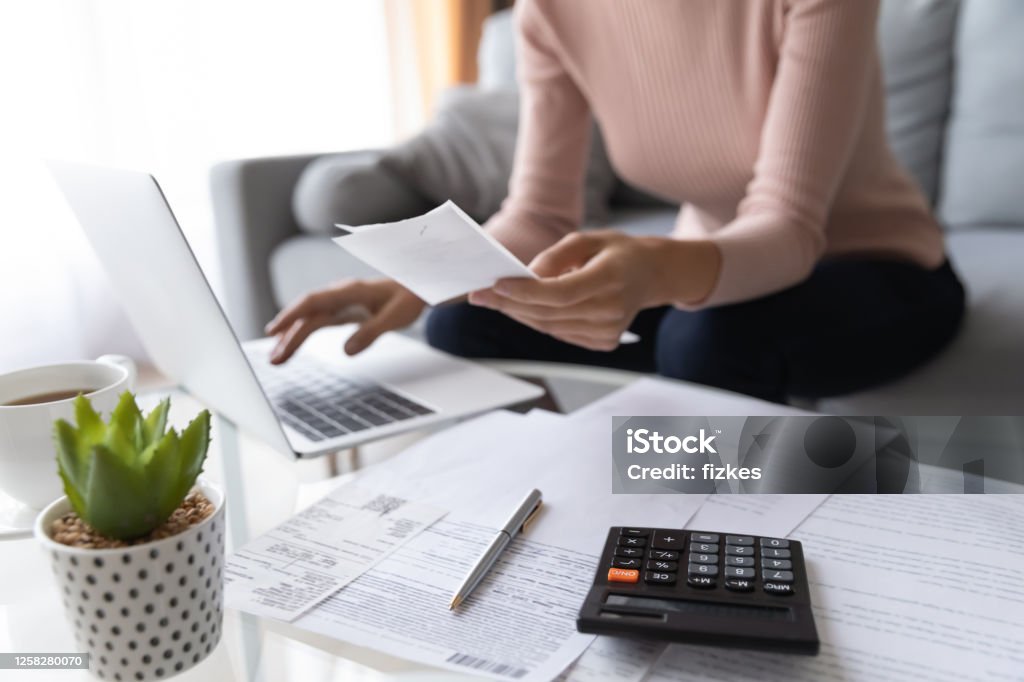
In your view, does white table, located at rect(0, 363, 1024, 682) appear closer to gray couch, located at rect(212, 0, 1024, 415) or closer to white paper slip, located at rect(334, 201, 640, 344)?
white paper slip, located at rect(334, 201, 640, 344)

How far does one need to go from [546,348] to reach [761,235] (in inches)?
11.9

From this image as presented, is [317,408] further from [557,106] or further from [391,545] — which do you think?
[557,106]

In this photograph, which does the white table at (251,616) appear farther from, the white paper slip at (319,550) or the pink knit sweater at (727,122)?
the pink knit sweater at (727,122)

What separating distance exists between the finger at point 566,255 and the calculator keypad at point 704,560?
27cm

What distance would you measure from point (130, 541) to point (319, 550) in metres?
0.14

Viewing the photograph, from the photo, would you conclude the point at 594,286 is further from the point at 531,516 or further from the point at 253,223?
the point at 253,223

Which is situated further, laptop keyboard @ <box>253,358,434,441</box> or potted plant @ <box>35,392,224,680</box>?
laptop keyboard @ <box>253,358,434,441</box>

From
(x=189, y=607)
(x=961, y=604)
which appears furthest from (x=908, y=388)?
(x=189, y=607)

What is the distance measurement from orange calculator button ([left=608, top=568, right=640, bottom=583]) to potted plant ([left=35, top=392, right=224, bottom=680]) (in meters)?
0.19

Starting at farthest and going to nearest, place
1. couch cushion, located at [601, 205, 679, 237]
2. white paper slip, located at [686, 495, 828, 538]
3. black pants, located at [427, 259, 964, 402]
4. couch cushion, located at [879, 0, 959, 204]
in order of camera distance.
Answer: couch cushion, located at [601, 205, 679, 237], couch cushion, located at [879, 0, 959, 204], black pants, located at [427, 259, 964, 402], white paper slip, located at [686, 495, 828, 538]

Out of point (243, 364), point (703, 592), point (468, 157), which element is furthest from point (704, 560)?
point (468, 157)

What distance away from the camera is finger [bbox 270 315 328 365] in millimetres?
827

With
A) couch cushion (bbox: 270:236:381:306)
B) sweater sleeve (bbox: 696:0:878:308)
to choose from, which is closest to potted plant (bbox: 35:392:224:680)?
sweater sleeve (bbox: 696:0:878:308)

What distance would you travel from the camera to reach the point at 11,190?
1.89m
